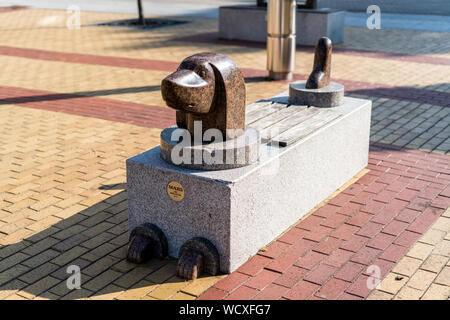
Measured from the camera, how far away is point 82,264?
430cm

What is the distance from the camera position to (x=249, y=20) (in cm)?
1420

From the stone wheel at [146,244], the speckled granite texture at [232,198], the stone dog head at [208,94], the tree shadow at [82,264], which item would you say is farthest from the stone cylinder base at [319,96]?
the stone wheel at [146,244]

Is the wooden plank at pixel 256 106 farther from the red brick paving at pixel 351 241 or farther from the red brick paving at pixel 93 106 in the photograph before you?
the red brick paving at pixel 93 106

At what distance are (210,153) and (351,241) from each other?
143 cm

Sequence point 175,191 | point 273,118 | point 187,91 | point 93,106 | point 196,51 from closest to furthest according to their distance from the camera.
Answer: point 187,91, point 175,191, point 273,118, point 93,106, point 196,51

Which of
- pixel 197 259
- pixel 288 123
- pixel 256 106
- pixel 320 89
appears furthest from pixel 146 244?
pixel 320 89

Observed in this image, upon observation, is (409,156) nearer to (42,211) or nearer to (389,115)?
(389,115)

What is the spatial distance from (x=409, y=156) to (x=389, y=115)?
5.68ft

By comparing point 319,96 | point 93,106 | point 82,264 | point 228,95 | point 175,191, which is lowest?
point 82,264

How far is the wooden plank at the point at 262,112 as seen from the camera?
532cm

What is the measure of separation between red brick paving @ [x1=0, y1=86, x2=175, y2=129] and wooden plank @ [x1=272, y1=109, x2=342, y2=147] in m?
2.71

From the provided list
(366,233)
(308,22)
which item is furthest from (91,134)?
(308,22)

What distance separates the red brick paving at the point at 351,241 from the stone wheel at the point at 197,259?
6.1 inches

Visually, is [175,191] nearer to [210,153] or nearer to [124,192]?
[210,153]
